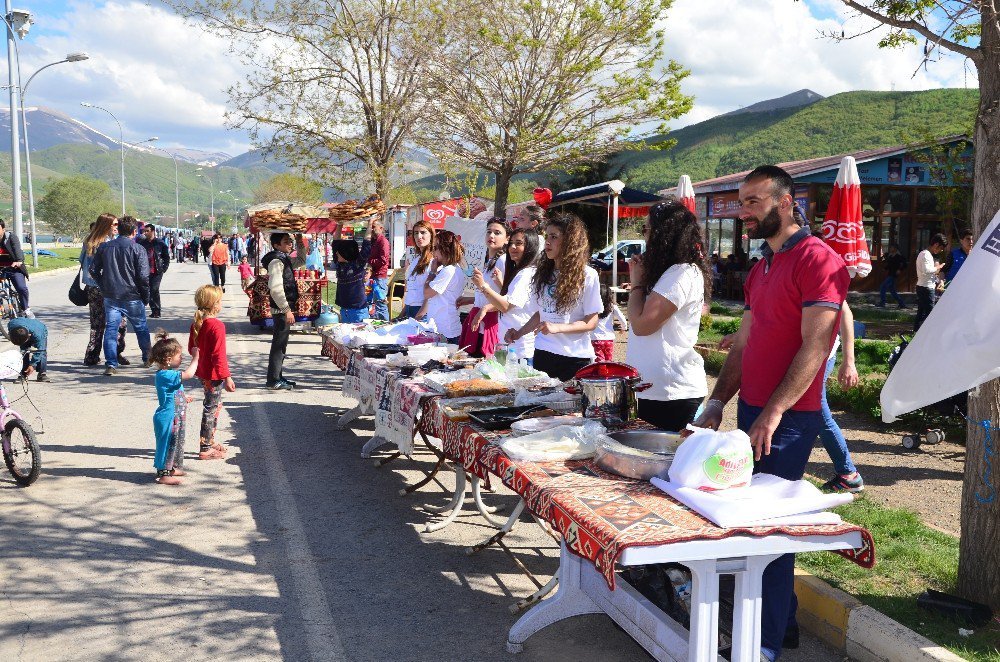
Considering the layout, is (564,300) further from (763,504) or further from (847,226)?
(847,226)

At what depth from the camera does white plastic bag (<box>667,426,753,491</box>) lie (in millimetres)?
2820

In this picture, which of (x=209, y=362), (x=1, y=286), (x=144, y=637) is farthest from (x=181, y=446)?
(x=1, y=286)

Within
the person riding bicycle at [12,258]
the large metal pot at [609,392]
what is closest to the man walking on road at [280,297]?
the person riding bicycle at [12,258]

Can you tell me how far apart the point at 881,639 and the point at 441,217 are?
49.5 feet

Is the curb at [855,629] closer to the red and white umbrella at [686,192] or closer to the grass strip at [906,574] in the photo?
the grass strip at [906,574]

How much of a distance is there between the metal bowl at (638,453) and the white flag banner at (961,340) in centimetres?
89

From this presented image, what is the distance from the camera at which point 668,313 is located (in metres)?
4.15

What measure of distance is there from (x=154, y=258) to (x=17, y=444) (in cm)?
1111

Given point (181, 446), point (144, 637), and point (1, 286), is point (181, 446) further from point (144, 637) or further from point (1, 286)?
point (1, 286)

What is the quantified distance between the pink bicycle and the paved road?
0.46ft

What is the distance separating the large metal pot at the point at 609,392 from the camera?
3.82 metres

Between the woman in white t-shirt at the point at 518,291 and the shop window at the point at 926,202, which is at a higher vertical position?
the shop window at the point at 926,202

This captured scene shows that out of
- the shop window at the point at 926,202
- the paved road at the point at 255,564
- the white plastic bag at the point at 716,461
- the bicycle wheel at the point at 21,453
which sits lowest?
the paved road at the point at 255,564

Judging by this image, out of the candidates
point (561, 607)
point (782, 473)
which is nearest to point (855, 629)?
point (782, 473)
